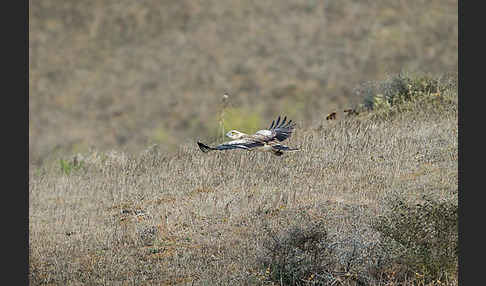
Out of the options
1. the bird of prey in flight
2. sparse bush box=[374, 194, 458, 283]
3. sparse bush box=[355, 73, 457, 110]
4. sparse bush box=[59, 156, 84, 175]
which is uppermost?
sparse bush box=[355, 73, 457, 110]

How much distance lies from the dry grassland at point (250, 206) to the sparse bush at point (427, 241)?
0.12 meters

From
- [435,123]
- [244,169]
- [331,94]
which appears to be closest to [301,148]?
[244,169]

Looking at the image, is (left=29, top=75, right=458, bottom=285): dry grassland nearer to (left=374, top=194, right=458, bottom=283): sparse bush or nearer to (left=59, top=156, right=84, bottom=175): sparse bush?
(left=374, top=194, right=458, bottom=283): sparse bush

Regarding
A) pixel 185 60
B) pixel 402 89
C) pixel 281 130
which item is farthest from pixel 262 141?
pixel 185 60

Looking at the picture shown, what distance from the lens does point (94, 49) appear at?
50.7 meters

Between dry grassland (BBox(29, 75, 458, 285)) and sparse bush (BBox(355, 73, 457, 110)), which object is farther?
sparse bush (BBox(355, 73, 457, 110))

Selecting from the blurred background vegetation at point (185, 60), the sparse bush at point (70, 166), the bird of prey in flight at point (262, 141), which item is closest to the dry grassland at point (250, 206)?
the bird of prey in flight at point (262, 141)

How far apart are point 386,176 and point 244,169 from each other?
230 cm

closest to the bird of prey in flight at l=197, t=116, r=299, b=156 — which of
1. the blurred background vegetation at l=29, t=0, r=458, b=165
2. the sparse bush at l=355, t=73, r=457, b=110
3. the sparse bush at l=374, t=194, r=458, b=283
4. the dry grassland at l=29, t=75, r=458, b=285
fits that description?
the dry grassland at l=29, t=75, r=458, b=285

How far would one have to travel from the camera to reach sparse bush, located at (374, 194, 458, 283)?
984 cm

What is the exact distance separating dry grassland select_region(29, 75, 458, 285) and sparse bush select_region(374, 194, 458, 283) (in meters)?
0.12

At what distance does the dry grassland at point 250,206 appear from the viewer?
10242mm

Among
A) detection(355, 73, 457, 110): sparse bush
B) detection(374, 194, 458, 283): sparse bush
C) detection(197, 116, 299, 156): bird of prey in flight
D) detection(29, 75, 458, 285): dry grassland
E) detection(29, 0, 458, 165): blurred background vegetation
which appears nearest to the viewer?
detection(197, 116, 299, 156): bird of prey in flight

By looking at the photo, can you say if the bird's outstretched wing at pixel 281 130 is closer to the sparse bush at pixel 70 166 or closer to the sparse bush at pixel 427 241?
the sparse bush at pixel 427 241
